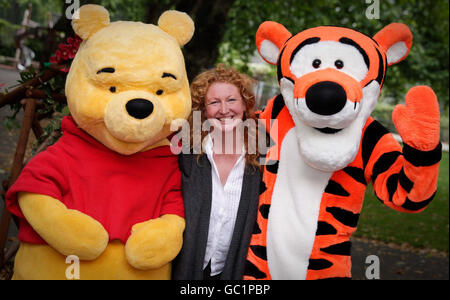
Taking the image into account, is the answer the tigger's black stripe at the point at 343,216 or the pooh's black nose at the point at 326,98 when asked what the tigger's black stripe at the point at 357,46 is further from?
the tigger's black stripe at the point at 343,216

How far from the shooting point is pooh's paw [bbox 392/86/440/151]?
195 centimetres

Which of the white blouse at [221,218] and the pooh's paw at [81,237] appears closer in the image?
the pooh's paw at [81,237]

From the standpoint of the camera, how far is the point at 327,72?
2184 millimetres

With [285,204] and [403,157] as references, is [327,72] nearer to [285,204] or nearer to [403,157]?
[403,157]

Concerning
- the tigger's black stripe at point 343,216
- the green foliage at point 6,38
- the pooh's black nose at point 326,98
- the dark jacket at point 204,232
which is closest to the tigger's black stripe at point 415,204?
the tigger's black stripe at point 343,216

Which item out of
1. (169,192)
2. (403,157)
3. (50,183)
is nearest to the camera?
(403,157)

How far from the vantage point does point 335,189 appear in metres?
2.37

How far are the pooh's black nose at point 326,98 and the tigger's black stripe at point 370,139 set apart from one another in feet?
1.34

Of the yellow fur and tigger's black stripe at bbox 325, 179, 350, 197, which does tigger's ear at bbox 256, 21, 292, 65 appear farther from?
the yellow fur

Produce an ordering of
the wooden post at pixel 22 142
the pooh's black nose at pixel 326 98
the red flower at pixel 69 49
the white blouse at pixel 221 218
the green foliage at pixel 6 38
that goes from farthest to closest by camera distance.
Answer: the green foliage at pixel 6 38, the wooden post at pixel 22 142, the red flower at pixel 69 49, the white blouse at pixel 221 218, the pooh's black nose at pixel 326 98

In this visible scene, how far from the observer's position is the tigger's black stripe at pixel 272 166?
254 centimetres

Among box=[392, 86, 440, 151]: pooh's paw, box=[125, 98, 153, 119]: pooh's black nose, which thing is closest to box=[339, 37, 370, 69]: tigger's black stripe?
box=[392, 86, 440, 151]: pooh's paw

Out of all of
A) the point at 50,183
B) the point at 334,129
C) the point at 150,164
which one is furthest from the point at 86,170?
the point at 334,129
